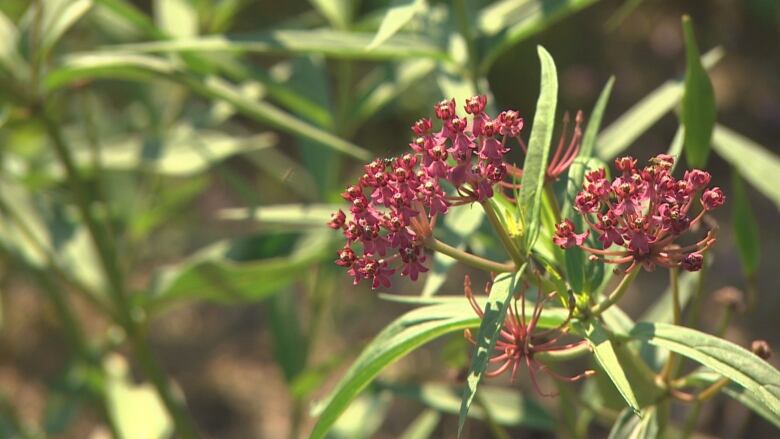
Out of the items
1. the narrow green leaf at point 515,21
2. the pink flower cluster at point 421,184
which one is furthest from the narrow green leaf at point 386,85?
the pink flower cluster at point 421,184

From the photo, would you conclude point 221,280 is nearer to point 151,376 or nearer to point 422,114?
point 151,376

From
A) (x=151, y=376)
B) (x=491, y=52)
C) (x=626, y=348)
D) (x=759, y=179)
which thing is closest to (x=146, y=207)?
(x=151, y=376)

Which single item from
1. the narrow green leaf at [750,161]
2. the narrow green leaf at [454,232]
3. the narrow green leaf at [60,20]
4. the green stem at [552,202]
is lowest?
the green stem at [552,202]

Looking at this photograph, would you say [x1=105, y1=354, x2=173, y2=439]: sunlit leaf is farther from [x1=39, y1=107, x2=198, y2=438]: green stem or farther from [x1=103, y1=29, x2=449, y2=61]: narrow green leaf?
[x1=103, y1=29, x2=449, y2=61]: narrow green leaf

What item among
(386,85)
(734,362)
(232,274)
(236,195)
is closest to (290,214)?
(232,274)

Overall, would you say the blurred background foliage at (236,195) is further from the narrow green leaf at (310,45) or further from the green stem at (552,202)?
the green stem at (552,202)
